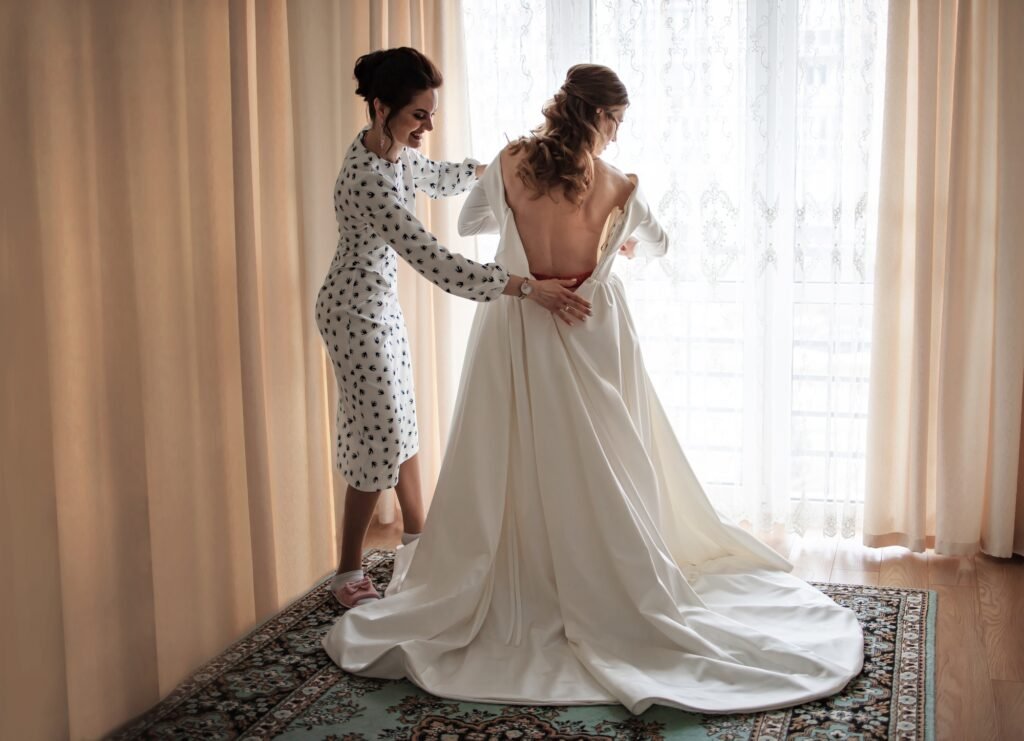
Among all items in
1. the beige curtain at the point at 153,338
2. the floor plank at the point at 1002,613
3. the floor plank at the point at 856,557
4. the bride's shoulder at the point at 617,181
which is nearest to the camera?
the beige curtain at the point at 153,338

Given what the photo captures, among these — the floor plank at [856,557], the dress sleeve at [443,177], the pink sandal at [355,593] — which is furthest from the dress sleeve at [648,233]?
the pink sandal at [355,593]

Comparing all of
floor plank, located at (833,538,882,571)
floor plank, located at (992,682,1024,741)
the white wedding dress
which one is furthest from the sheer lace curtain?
floor plank, located at (992,682,1024,741)

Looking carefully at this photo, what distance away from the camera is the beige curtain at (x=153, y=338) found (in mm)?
2084

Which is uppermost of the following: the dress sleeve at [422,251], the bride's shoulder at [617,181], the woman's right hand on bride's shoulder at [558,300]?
the bride's shoulder at [617,181]

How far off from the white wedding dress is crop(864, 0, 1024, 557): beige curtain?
0.72m

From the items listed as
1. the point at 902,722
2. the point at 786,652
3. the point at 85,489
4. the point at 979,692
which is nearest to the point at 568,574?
the point at 786,652

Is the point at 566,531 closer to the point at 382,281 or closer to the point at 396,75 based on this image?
the point at 382,281

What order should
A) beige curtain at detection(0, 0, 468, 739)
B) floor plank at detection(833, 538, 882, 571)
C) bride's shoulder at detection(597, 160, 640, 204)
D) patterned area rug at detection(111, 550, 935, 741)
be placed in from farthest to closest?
floor plank at detection(833, 538, 882, 571) → bride's shoulder at detection(597, 160, 640, 204) → patterned area rug at detection(111, 550, 935, 741) → beige curtain at detection(0, 0, 468, 739)

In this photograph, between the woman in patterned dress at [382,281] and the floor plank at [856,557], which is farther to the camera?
the floor plank at [856,557]

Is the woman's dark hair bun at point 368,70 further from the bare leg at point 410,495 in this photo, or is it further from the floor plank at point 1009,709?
the floor plank at point 1009,709

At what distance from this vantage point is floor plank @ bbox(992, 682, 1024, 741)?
7.34 feet

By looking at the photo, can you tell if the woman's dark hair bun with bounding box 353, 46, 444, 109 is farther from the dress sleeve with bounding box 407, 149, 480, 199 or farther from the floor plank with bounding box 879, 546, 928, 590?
the floor plank with bounding box 879, 546, 928, 590

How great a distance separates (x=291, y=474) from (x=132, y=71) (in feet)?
4.61

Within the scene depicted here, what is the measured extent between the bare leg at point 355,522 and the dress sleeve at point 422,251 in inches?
28.4
